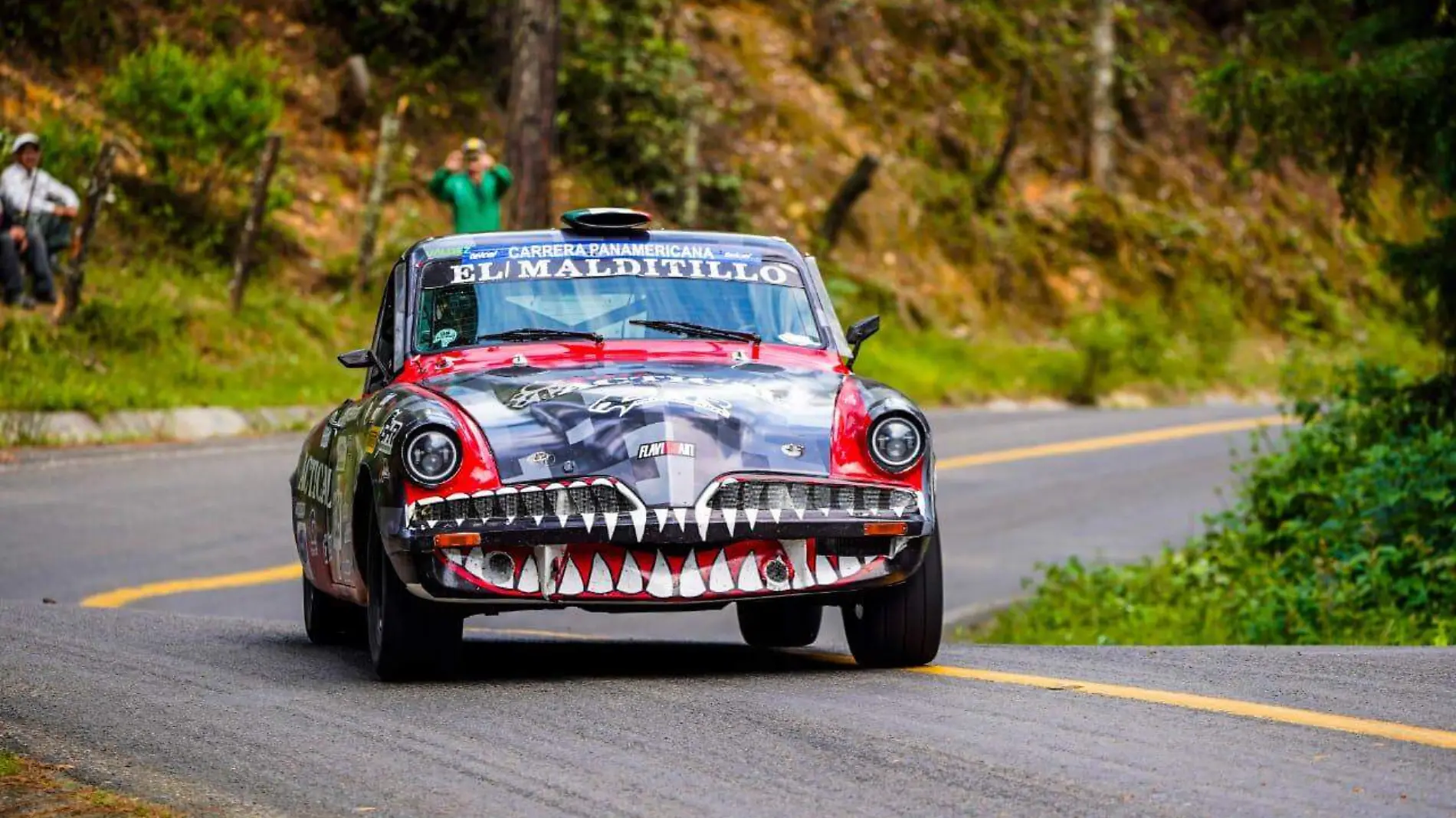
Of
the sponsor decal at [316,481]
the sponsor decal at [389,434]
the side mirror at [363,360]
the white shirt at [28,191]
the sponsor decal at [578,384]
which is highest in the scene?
the white shirt at [28,191]

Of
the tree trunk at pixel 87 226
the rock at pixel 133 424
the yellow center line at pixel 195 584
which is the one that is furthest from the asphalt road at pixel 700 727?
the tree trunk at pixel 87 226

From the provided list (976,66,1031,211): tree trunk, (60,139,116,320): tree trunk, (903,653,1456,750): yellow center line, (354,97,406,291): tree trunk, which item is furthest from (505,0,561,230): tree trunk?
(903,653,1456,750): yellow center line

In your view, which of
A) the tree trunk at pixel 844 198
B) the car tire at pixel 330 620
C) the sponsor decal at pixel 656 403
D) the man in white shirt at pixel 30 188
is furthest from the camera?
the tree trunk at pixel 844 198

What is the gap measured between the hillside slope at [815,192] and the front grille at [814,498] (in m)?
7.66

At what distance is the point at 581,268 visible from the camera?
970 centimetres

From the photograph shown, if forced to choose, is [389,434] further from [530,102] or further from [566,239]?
[530,102]

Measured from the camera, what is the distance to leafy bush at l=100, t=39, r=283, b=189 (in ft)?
80.8

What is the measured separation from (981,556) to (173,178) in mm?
10824

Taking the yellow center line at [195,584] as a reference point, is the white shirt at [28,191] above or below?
above

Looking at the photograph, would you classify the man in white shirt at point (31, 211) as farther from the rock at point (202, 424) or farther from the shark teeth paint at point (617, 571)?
the shark teeth paint at point (617, 571)

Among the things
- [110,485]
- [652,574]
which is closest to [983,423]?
[110,485]

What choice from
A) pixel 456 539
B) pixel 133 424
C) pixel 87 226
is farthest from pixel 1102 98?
pixel 456 539

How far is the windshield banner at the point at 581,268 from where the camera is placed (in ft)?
31.7

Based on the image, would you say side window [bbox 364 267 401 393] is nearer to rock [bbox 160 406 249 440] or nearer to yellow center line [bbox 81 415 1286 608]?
yellow center line [bbox 81 415 1286 608]
